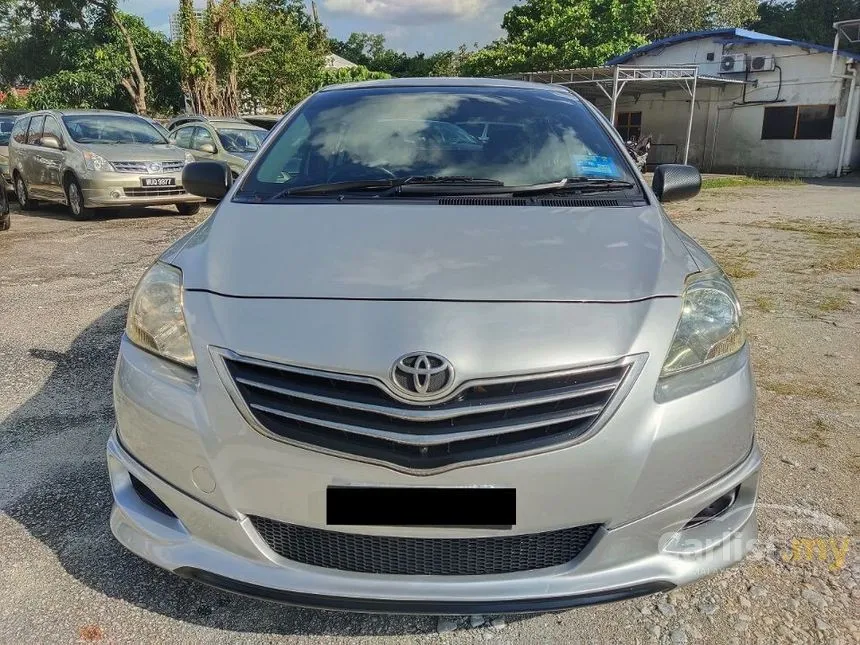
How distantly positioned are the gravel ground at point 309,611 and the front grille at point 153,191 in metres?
4.05

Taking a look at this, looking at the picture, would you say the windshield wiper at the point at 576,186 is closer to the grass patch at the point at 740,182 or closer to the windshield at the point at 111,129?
the windshield at the point at 111,129

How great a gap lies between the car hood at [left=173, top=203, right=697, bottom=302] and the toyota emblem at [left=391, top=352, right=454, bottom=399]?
0.23 m

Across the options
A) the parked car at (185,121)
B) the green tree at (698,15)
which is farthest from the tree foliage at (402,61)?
the parked car at (185,121)

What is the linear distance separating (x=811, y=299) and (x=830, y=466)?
3181 mm

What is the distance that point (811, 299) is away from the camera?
556 cm

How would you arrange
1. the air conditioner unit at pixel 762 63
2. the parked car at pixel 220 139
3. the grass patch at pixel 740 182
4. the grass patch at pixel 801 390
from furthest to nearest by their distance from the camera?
the air conditioner unit at pixel 762 63 → the grass patch at pixel 740 182 → the parked car at pixel 220 139 → the grass patch at pixel 801 390

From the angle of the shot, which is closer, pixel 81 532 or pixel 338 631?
pixel 338 631

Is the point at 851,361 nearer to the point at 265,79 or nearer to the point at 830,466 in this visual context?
the point at 830,466

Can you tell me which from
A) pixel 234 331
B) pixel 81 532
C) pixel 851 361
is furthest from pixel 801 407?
pixel 81 532

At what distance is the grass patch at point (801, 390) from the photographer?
3.59m

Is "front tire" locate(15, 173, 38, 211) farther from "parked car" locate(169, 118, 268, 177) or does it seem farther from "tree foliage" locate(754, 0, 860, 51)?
"tree foliage" locate(754, 0, 860, 51)

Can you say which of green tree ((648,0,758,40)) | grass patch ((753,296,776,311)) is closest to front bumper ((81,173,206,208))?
grass patch ((753,296,776,311))

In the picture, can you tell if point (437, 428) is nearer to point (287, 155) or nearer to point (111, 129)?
point (287, 155)

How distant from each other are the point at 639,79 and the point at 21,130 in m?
14.4
